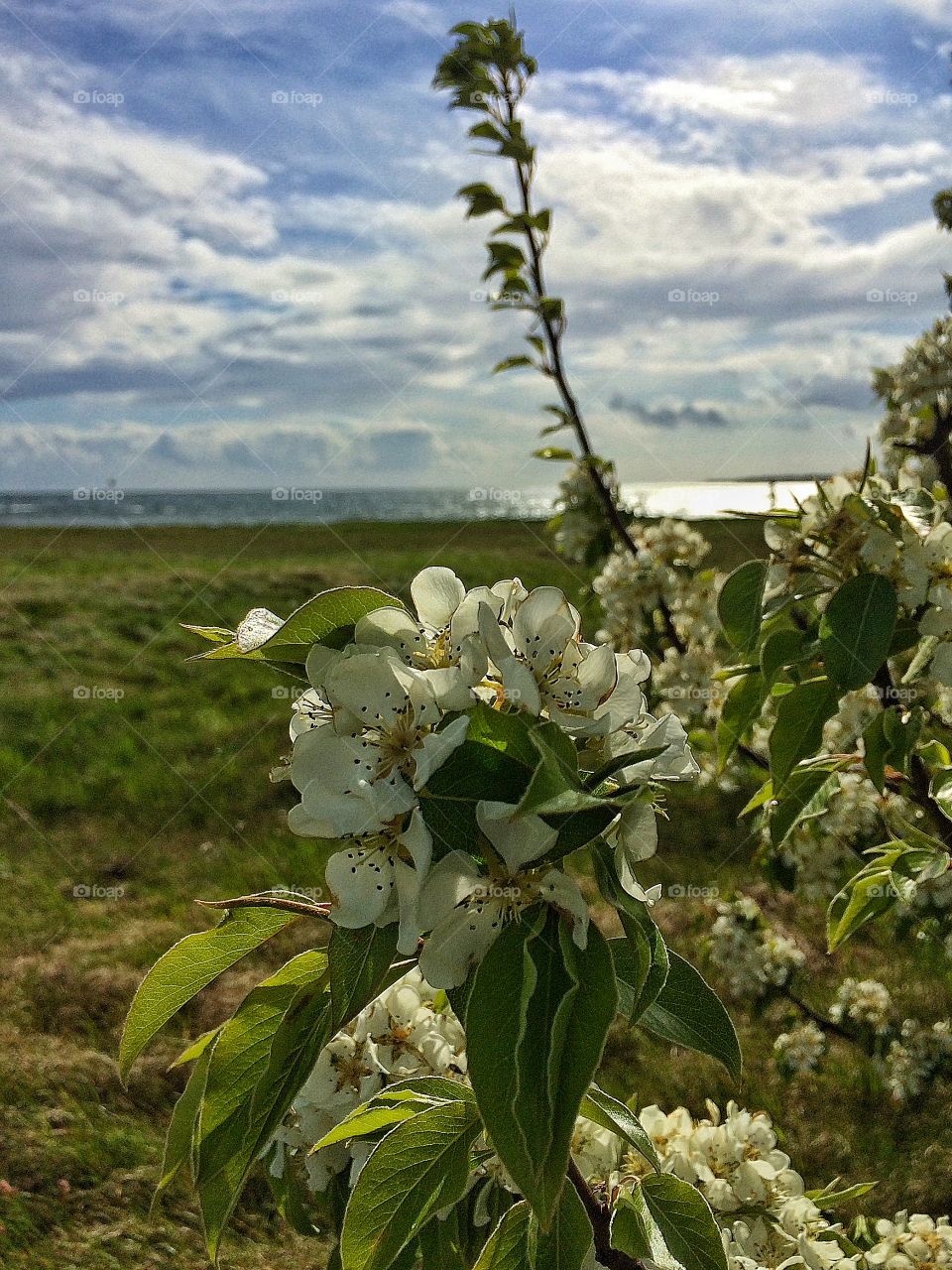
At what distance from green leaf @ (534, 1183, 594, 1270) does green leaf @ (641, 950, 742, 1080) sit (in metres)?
0.16

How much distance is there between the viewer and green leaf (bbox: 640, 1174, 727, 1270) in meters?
0.97

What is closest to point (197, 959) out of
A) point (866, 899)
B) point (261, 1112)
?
point (261, 1112)

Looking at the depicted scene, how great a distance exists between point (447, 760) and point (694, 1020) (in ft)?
1.22

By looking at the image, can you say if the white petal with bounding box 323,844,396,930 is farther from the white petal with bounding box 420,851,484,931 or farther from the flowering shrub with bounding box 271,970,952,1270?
the flowering shrub with bounding box 271,970,952,1270

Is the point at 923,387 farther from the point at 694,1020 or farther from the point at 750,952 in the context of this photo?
the point at 694,1020

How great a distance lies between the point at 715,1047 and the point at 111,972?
3621 millimetres

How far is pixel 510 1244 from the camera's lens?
0.91 m

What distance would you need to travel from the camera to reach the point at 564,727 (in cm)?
77

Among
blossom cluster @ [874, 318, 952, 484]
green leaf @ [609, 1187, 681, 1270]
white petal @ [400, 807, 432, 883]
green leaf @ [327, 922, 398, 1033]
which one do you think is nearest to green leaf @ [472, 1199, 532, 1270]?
green leaf @ [609, 1187, 681, 1270]

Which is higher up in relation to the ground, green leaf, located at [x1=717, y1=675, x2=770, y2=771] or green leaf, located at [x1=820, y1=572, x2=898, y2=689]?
green leaf, located at [x1=820, y1=572, x2=898, y2=689]

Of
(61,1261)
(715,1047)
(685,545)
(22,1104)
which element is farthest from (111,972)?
(715,1047)

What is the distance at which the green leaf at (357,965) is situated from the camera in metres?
0.73

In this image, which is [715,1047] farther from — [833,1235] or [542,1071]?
[833,1235]

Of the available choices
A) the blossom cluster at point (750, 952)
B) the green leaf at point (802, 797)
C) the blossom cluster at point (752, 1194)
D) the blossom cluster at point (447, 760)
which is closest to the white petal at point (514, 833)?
the blossom cluster at point (447, 760)
